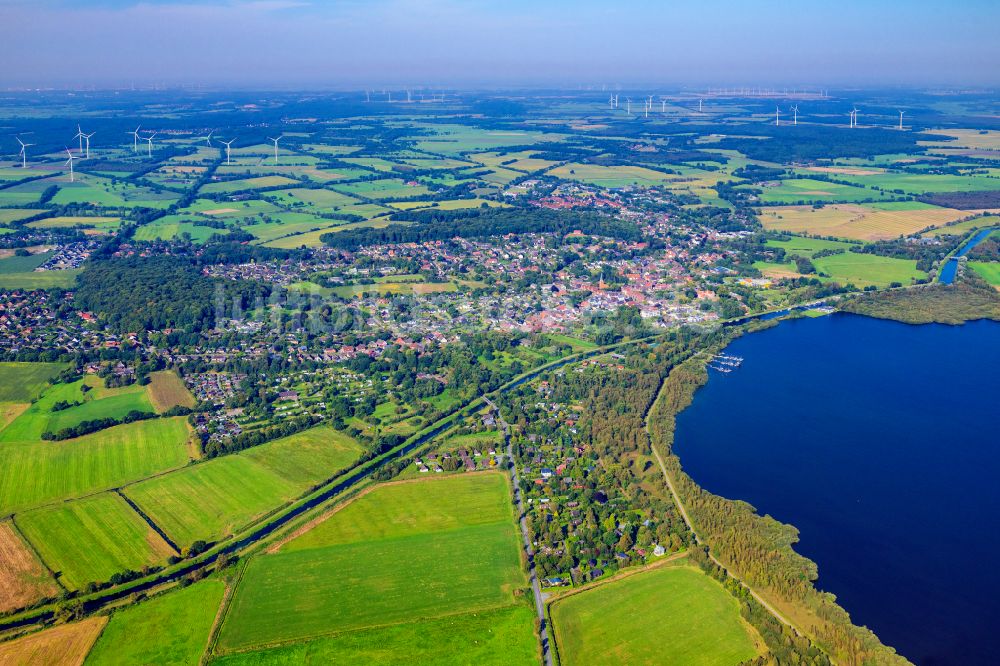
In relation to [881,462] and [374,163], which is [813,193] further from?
[881,462]

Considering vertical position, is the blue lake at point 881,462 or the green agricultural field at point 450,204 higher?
the green agricultural field at point 450,204

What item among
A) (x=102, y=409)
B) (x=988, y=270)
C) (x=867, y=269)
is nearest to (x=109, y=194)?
(x=102, y=409)

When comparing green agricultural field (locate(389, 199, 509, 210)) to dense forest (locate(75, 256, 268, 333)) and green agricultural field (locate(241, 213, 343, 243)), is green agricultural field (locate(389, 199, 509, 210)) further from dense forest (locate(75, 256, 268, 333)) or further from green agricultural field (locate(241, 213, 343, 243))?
dense forest (locate(75, 256, 268, 333))

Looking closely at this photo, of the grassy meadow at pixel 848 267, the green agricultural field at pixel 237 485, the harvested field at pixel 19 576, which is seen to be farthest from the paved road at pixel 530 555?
the grassy meadow at pixel 848 267

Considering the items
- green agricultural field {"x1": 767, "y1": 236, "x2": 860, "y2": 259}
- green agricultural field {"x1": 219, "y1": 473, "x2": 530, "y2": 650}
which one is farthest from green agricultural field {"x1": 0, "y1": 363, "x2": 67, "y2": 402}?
green agricultural field {"x1": 767, "y1": 236, "x2": 860, "y2": 259}

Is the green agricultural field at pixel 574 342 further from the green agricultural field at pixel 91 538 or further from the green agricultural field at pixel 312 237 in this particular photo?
the green agricultural field at pixel 312 237
